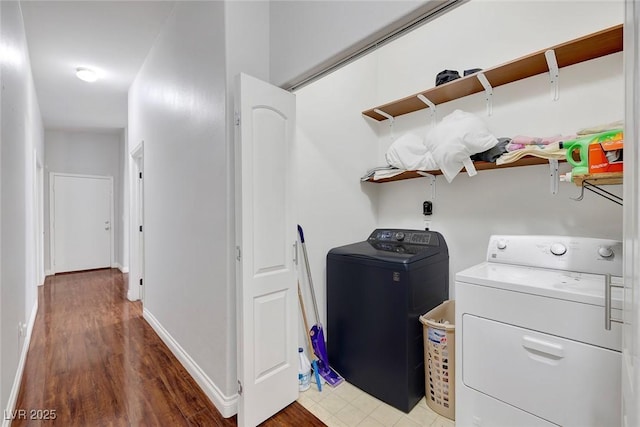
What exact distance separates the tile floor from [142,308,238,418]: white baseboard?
43 centimetres

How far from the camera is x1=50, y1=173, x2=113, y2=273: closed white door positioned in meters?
5.57

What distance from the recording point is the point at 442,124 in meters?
1.98

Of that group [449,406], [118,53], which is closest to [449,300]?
[449,406]

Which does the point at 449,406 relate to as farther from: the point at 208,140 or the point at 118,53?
the point at 118,53

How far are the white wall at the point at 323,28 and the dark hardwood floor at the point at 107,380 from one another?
199 cm

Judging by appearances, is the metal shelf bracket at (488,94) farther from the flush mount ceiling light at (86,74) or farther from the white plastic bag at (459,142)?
the flush mount ceiling light at (86,74)

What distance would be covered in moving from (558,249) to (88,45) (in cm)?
410

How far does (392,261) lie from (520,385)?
31.7 inches

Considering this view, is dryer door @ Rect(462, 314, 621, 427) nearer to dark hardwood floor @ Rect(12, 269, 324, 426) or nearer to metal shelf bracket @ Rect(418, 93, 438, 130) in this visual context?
dark hardwood floor @ Rect(12, 269, 324, 426)

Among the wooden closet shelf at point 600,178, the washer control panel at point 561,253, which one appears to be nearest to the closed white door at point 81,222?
the washer control panel at point 561,253

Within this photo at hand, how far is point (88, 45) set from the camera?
2.84m

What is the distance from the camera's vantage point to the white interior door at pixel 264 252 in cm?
158

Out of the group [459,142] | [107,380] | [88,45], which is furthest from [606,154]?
[88,45]

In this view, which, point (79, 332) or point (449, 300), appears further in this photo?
point (79, 332)
